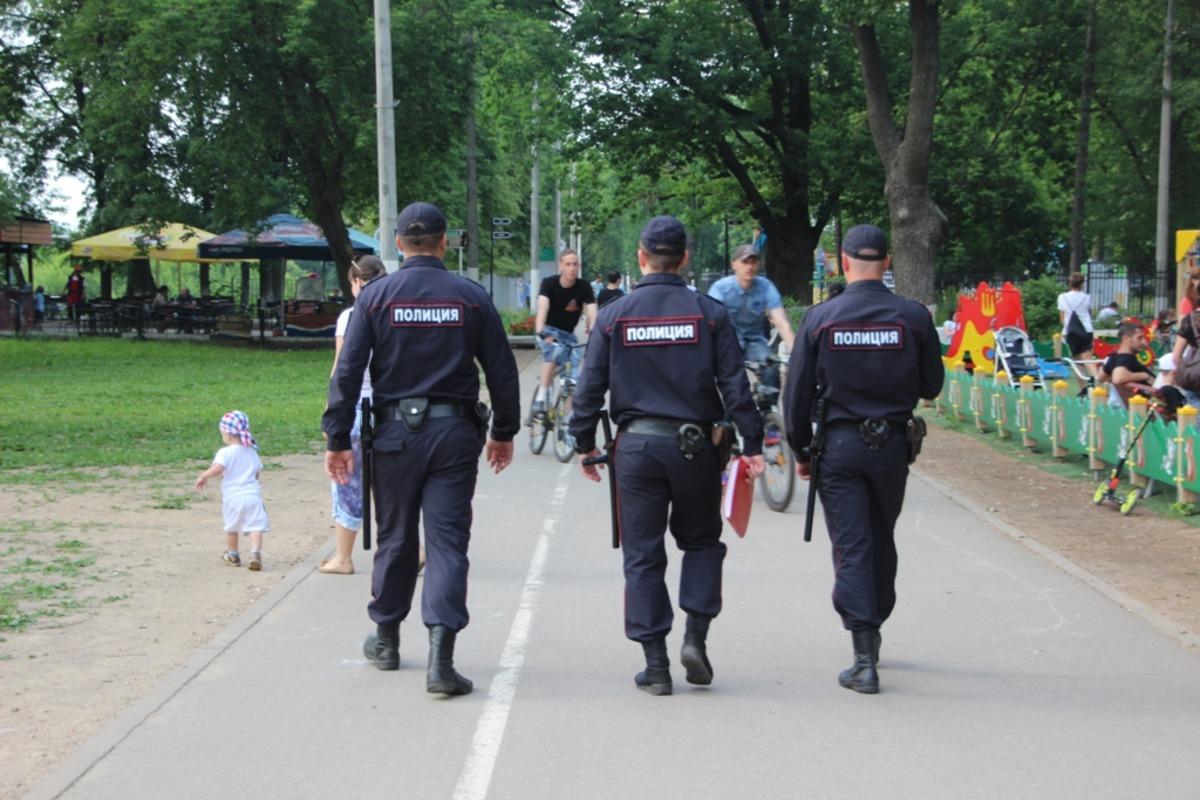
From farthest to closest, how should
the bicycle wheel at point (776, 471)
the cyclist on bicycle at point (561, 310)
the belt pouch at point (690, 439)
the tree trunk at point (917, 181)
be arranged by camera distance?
the tree trunk at point (917, 181) < the cyclist on bicycle at point (561, 310) < the bicycle wheel at point (776, 471) < the belt pouch at point (690, 439)

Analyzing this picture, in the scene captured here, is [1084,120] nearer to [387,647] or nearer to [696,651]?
[696,651]

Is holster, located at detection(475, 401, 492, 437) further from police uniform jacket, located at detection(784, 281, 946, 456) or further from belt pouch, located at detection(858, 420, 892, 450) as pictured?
belt pouch, located at detection(858, 420, 892, 450)

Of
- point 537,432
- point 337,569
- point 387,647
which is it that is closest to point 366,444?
point 387,647

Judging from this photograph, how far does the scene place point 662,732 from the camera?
580 centimetres

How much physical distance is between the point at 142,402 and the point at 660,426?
55.7 ft

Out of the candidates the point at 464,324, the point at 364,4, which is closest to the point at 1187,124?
the point at 364,4

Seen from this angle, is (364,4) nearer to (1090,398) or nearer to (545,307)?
(545,307)

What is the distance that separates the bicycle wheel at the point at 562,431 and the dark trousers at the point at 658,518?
27.4 feet

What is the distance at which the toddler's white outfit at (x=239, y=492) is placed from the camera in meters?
9.55

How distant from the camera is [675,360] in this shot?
628 centimetres

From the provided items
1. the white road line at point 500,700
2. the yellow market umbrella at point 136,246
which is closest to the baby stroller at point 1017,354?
the white road line at point 500,700

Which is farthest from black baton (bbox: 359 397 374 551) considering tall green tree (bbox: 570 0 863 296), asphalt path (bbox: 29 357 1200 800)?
tall green tree (bbox: 570 0 863 296)

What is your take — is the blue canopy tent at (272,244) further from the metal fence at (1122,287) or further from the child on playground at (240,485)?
the child on playground at (240,485)

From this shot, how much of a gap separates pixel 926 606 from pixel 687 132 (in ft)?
90.3
